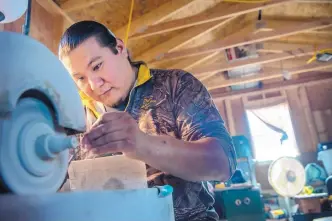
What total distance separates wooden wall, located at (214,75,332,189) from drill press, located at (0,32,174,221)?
6.20m

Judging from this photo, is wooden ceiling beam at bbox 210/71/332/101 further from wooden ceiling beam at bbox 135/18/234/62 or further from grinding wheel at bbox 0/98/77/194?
grinding wheel at bbox 0/98/77/194

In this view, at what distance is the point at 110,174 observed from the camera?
2.74ft

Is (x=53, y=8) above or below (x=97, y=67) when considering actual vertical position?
above

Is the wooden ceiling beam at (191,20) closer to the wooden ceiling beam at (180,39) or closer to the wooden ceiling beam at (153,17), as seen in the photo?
the wooden ceiling beam at (153,17)

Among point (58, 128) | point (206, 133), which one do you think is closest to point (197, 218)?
point (206, 133)

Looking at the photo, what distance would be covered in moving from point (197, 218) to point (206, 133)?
0.96 feet

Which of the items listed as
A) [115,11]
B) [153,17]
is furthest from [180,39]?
[115,11]

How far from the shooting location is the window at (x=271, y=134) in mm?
6363

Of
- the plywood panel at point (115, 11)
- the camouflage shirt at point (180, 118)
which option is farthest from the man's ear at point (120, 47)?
the plywood panel at point (115, 11)

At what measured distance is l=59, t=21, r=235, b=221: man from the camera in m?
0.86

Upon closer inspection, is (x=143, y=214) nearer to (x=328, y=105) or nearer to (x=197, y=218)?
(x=197, y=218)

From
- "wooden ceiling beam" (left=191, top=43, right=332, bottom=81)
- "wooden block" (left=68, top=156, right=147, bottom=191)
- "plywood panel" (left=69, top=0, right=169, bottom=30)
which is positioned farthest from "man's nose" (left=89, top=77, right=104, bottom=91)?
"wooden ceiling beam" (left=191, top=43, right=332, bottom=81)

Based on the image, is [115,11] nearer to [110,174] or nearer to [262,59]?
[262,59]

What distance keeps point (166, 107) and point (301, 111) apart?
610cm
